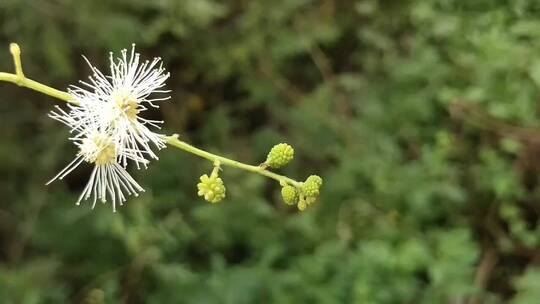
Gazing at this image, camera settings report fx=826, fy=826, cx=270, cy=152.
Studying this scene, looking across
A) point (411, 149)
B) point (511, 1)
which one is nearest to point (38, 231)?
point (411, 149)

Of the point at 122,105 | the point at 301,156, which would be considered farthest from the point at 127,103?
the point at 301,156

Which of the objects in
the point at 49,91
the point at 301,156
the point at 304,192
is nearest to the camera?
the point at 49,91

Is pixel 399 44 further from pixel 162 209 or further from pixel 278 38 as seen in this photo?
pixel 162 209

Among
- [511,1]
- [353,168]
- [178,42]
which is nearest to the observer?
[511,1]

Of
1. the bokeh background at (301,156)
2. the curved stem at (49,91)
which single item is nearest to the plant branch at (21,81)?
the curved stem at (49,91)

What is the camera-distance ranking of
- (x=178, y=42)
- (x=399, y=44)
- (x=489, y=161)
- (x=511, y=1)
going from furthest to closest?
(x=178, y=42), (x=399, y=44), (x=489, y=161), (x=511, y=1)

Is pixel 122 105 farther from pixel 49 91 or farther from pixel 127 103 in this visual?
pixel 49 91

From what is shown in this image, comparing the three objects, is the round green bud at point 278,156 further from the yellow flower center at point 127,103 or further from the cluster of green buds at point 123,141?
the yellow flower center at point 127,103

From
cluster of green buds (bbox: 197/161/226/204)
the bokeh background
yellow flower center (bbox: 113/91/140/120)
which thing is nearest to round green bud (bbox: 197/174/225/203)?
cluster of green buds (bbox: 197/161/226/204)

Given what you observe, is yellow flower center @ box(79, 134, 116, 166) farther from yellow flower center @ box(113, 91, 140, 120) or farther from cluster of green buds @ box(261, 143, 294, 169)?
cluster of green buds @ box(261, 143, 294, 169)
